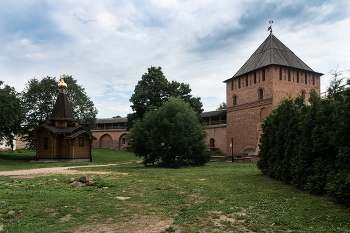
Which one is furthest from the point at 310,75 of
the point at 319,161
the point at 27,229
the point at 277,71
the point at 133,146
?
the point at 27,229

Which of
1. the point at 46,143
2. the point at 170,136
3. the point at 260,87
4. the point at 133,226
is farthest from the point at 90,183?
the point at 260,87

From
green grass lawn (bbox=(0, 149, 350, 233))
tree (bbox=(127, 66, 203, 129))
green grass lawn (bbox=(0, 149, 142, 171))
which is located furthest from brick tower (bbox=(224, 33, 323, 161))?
green grass lawn (bbox=(0, 149, 350, 233))

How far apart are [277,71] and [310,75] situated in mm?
4674

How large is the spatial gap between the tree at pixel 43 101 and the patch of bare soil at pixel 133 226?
30174 millimetres

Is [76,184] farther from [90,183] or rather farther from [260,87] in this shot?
[260,87]

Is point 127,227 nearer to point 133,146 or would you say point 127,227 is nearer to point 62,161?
point 133,146

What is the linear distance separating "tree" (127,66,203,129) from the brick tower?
18.2 ft

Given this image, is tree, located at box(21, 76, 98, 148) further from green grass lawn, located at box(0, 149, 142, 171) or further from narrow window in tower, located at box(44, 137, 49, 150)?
narrow window in tower, located at box(44, 137, 49, 150)

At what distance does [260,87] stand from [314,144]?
22.3 metres

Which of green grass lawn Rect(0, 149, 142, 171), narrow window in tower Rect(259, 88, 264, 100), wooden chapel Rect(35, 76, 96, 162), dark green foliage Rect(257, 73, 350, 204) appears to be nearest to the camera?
dark green foliage Rect(257, 73, 350, 204)

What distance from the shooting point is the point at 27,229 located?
4.84 meters

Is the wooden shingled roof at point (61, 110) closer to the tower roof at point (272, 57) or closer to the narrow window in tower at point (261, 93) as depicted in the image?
the tower roof at point (272, 57)

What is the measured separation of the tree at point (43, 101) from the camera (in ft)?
104

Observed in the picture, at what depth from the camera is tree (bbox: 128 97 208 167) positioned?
61.1 feet
